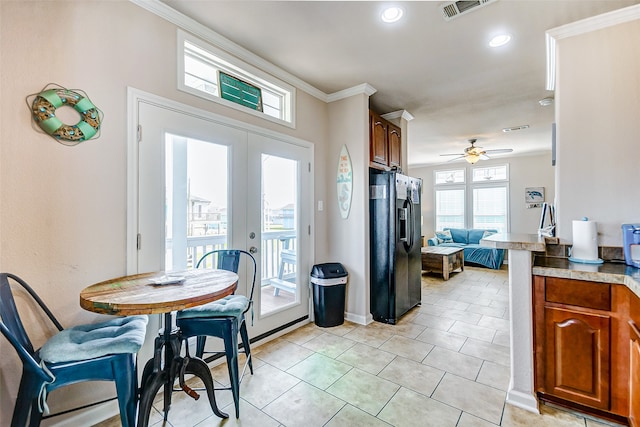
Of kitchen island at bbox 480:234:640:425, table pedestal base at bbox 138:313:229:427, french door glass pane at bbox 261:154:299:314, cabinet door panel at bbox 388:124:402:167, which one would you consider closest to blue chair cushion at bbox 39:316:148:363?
table pedestal base at bbox 138:313:229:427

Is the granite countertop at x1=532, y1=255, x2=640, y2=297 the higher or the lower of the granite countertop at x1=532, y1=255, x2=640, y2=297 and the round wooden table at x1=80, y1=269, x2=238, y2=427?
the higher

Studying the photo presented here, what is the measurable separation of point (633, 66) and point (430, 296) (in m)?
3.29

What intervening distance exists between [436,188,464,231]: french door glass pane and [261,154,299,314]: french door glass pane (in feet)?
20.6

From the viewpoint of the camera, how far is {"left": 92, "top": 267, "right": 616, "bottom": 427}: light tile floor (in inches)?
68.4

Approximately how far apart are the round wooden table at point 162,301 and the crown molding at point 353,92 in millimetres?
2488

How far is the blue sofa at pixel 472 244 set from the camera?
20.7ft

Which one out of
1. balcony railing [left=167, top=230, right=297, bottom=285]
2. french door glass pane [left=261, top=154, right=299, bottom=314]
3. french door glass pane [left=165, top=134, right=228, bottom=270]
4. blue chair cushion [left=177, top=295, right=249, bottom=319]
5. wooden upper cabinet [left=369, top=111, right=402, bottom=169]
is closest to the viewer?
blue chair cushion [left=177, top=295, right=249, bottom=319]

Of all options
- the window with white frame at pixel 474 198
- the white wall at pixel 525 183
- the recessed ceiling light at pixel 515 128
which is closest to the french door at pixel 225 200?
the recessed ceiling light at pixel 515 128

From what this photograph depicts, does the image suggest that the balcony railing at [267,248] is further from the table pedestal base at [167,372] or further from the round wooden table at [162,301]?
the table pedestal base at [167,372]

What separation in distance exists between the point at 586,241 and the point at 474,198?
6.13m

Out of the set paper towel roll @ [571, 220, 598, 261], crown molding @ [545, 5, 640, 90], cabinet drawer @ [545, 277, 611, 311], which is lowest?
cabinet drawer @ [545, 277, 611, 311]

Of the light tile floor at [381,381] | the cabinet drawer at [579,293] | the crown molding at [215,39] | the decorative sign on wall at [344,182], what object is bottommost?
the light tile floor at [381,381]

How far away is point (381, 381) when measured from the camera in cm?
212

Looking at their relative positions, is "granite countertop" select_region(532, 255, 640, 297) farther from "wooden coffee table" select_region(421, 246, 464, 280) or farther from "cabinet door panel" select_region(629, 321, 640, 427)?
"wooden coffee table" select_region(421, 246, 464, 280)
